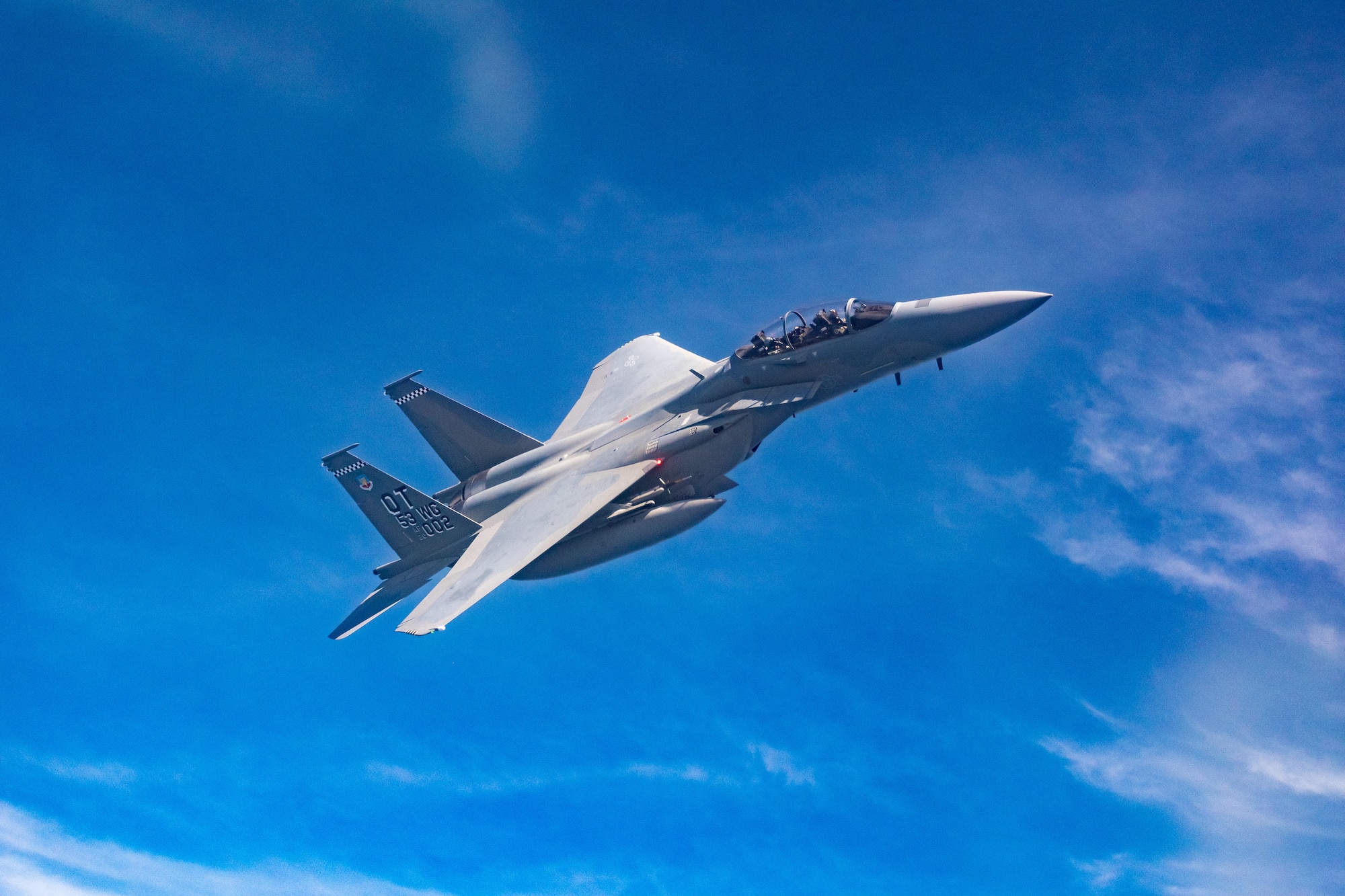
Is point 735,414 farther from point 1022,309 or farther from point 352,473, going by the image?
point 352,473

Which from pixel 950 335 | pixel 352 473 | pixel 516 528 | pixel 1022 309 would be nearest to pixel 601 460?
pixel 516 528

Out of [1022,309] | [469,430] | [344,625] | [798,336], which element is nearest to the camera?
[1022,309]

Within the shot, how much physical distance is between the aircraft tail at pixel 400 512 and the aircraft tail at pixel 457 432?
13.7ft

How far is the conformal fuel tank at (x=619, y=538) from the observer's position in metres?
31.4

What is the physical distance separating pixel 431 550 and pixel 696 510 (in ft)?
33.0

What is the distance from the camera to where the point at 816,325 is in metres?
31.6

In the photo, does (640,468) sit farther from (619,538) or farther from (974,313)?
(974,313)

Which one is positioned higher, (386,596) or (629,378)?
(629,378)

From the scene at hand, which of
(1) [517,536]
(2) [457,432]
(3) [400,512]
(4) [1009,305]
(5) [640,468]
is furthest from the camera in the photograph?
(2) [457,432]

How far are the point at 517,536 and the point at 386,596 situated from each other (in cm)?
594

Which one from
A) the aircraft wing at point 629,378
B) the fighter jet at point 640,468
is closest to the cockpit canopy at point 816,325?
the fighter jet at point 640,468

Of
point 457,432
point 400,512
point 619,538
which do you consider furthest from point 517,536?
point 457,432

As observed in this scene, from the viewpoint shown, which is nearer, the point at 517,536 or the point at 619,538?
the point at 619,538

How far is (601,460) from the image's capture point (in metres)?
34.0
